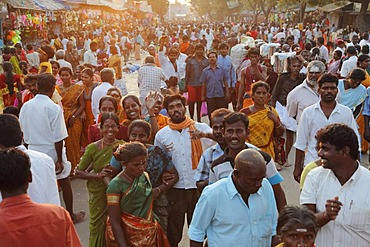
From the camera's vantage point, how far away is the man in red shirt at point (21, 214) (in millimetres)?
2631

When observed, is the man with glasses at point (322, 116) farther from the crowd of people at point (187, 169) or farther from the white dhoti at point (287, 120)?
the white dhoti at point (287, 120)

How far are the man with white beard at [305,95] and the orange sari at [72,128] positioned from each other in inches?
128

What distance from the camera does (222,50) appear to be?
32.1 feet

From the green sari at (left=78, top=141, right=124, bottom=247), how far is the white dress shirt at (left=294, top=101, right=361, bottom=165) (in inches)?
→ 73.0

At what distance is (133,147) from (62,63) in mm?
7170

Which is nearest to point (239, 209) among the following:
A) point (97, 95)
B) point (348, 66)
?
point (97, 95)

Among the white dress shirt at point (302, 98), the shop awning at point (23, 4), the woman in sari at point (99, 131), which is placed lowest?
the woman in sari at point (99, 131)

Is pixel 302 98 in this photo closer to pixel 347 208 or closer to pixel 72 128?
pixel 347 208

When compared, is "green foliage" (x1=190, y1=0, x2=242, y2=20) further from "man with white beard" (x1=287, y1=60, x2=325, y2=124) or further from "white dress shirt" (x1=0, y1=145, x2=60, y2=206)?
"white dress shirt" (x1=0, y1=145, x2=60, y2=206)

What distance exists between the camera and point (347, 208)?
2932 mm

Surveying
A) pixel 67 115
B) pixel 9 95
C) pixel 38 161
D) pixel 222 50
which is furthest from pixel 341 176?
pixel 9 95

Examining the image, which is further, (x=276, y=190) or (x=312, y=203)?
(x=276, y=190)

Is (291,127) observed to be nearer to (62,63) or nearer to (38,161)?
Answer: (38,161)

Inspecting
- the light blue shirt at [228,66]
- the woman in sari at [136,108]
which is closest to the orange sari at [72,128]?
the woman in sari at [136,108]
